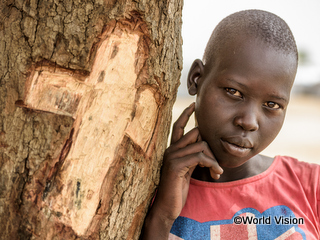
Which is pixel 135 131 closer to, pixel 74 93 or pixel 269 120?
pixel 74 93

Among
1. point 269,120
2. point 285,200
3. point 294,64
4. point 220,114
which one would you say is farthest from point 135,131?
point 285,200

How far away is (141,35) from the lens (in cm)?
126

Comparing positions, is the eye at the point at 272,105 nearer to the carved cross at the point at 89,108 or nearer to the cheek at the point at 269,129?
the cheek at the point at 269,129

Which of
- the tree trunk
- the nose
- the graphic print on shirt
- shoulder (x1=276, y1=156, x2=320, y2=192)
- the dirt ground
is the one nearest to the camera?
the tree trunk

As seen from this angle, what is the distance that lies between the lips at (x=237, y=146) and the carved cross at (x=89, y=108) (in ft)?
1.69

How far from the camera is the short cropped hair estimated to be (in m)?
1.50

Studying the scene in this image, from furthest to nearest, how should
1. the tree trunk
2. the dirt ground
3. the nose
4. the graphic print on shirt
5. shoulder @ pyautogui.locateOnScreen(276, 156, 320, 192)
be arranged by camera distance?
the dirt ground < shoulder @ pyautogui.locateOnScreen(276, 156, 320, 192) < the graphic print on shirt < the nose < the tree trunk

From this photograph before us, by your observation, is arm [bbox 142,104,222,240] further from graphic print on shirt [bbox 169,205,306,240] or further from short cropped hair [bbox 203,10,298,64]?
short cropped hair [bbox 203,10,298,64]

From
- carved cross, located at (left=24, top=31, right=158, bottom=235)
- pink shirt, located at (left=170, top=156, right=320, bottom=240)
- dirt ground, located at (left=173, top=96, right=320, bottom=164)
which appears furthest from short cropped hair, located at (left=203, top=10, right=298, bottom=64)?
dirt ground, located at (left=173, top=96, right=320, bottom=164)

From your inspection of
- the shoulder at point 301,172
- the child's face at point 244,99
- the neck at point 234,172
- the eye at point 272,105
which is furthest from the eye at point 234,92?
the shoulder at point 301,172

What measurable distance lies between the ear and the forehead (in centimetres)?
17

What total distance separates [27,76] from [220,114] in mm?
850

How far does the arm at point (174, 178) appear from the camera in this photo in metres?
1.48

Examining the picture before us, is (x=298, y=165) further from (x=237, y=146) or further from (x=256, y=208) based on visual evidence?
(x=237, y=146)
